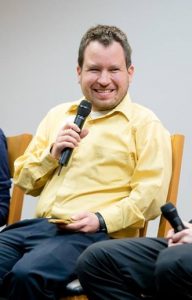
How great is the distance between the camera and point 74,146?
A: 1.45m

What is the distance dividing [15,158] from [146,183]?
619mm

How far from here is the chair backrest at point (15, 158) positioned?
5.79ft

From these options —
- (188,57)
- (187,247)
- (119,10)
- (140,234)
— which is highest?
(119,10)

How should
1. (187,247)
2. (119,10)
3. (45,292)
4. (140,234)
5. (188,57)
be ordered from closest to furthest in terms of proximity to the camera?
(187,247) < (45,292) < (140,234) < (188,57) < (119,10)

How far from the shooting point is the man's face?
1579 mm

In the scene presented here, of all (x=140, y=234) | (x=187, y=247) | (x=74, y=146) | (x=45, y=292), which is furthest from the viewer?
(x=140, y=234)

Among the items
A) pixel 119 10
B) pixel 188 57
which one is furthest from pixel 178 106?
pixel 119 10

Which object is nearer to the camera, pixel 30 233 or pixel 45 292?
pixel 45 292

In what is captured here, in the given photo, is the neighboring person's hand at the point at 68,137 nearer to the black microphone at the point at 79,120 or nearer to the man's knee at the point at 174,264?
the black microphone at the point at 79,120

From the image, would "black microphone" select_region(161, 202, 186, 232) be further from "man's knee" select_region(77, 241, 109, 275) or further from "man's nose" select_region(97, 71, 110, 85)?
"man's nose" select_region(97, 71, 110, 85)

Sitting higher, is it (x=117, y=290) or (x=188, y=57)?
(x=188, y=57)

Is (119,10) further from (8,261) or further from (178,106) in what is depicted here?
(8,261)

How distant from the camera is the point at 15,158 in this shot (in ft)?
6.12

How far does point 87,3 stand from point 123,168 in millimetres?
1188
